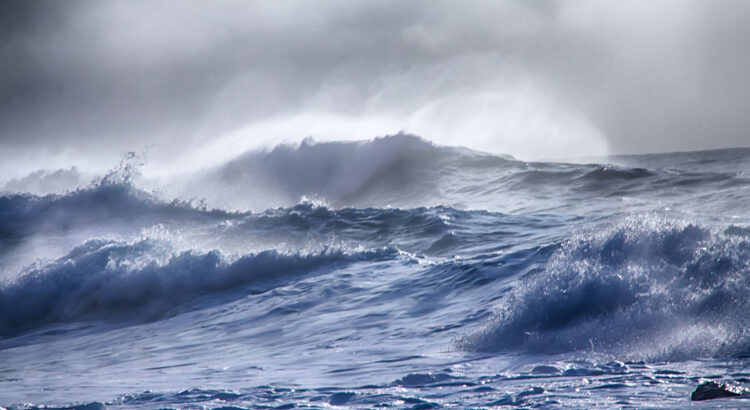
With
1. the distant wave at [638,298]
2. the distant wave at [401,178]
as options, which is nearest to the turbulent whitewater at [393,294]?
the distant wave at [638,298]

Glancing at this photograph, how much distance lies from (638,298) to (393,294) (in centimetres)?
318

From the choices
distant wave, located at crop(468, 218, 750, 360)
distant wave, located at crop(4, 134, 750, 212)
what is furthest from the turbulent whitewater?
distant wave, located at crop(4, 134, 750, 212)

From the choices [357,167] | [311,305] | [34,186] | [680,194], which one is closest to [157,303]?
[311,305]

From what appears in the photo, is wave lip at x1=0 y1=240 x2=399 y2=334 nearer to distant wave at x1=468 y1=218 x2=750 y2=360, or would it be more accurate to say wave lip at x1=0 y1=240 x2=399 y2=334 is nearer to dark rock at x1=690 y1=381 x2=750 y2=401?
distant wave at x1=468 y1=218 x2=750 y2=360

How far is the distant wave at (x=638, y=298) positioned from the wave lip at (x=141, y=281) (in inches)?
160

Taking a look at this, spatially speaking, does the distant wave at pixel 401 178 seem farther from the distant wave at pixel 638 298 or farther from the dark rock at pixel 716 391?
the dark rock at pixel 716 391

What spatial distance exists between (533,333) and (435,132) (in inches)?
774

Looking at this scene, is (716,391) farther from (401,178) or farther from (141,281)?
(401,178)

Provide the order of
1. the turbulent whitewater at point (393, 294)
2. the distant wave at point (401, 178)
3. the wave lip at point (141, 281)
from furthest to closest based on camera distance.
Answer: the distant wave at point (401, 178)
the wave lip at point (141, 281)
the turbulent whitewater at point (393, 294)

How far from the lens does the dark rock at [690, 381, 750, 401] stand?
13.0 feet

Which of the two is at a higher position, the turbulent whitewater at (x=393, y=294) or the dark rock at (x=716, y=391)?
the turbulent whitewater at (x=393, y=294)

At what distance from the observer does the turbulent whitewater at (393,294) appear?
199 inches

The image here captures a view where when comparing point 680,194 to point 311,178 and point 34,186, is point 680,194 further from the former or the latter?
point 34,186

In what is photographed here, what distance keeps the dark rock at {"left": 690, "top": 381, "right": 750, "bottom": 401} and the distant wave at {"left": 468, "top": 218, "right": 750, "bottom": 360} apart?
2.99 feet
